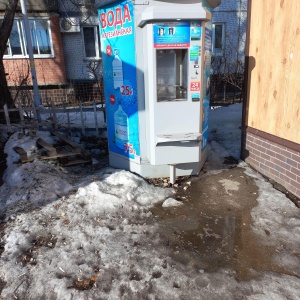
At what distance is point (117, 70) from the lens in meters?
4.34

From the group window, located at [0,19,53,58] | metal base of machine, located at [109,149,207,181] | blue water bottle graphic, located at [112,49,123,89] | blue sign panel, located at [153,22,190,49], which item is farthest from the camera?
window, located at [0,19,53,58]

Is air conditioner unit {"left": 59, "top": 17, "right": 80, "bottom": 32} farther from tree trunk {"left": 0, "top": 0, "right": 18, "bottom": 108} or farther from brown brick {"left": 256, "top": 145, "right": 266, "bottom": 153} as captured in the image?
brown brick {"left": 256, "top": 145, "right": 266, "bottom": 153}

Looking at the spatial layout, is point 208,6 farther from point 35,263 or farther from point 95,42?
point 95,42

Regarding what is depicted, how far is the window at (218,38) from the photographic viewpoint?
539 inches

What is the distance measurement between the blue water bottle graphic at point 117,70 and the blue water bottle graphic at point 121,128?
1.22ft

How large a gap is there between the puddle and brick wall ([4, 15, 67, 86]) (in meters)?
9.86

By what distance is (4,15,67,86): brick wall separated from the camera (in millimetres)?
11773

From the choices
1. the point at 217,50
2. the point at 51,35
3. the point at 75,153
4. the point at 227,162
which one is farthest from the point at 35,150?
the point at 217,50

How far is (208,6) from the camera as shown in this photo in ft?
14.2

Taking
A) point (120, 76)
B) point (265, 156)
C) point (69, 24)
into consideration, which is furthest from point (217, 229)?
point (69, 24)

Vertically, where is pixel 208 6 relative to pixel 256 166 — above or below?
above

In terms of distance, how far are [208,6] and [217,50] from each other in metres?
10.2

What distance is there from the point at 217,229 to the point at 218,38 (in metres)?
12.8

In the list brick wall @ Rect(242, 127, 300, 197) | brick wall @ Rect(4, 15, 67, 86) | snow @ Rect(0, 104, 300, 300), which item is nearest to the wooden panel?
brick wall @ Rect(242, 127, 300, 197)
